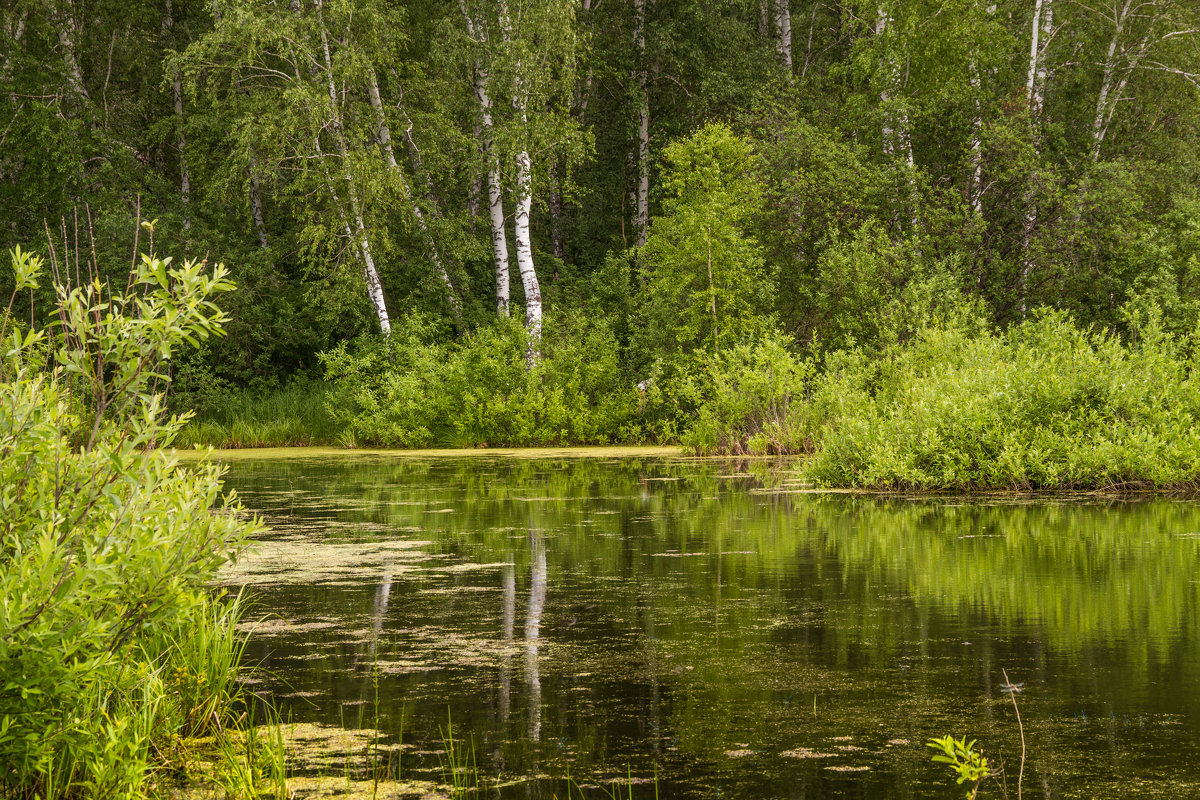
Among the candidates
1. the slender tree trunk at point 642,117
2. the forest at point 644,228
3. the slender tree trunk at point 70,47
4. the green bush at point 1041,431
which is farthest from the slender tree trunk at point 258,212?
the green bush at point 1041,431

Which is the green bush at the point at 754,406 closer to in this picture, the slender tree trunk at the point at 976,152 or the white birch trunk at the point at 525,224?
the white birch trunk at the point at 525,224

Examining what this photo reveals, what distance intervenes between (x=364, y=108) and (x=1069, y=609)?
2327 cm

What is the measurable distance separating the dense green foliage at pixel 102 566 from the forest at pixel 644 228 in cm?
1636

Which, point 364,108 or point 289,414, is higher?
point 364,108

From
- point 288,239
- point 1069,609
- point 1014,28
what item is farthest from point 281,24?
point 1069,609

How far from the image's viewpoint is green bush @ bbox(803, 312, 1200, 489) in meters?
14.2

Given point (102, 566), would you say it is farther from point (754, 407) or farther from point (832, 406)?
point (754, 407)

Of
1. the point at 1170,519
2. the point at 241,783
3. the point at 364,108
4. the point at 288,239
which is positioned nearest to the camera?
the point at 241,783

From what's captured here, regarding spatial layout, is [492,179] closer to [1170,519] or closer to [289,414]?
[289,414]

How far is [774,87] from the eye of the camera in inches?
1287

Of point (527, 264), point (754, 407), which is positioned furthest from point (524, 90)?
point (754, 407)

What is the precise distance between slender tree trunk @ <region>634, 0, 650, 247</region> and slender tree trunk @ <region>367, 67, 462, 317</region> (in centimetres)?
592

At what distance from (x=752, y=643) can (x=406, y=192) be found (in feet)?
74.1

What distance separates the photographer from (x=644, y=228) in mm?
34188
